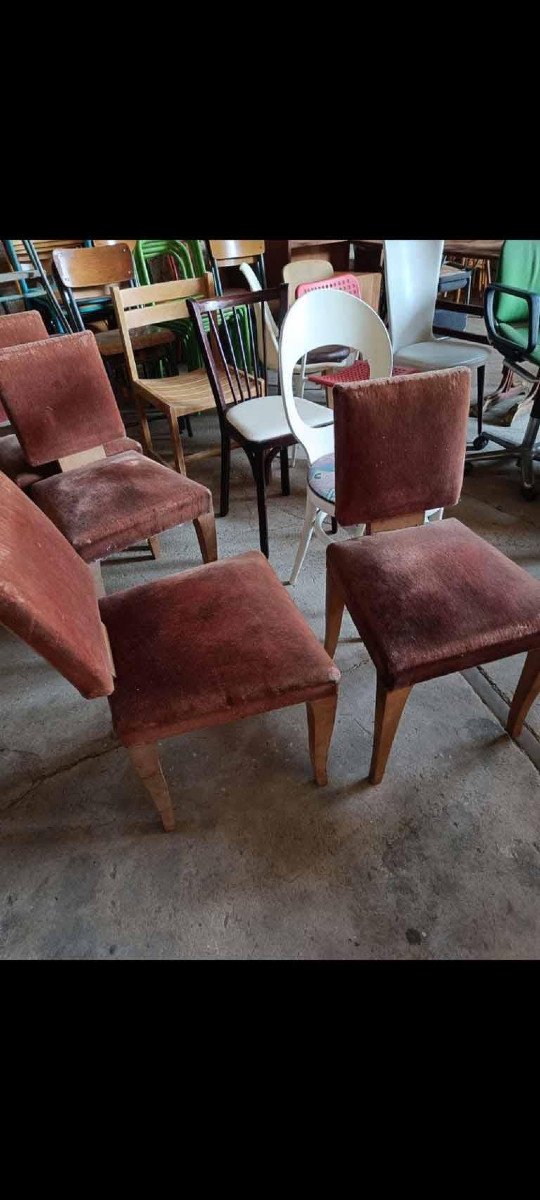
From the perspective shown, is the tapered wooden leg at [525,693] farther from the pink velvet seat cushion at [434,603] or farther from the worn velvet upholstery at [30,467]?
the worn velvet upholstery at [30,467]

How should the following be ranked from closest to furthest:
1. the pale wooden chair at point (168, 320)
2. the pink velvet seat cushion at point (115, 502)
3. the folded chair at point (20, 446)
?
the pink velvet seat cushion at point (115, 502) → the folded chair at point (20, 446) → the pale wooden chair at point (168, 320)

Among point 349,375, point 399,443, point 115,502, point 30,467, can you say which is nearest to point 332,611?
point 399,443

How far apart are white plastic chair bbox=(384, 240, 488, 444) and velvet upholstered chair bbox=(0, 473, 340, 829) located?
2.06 m

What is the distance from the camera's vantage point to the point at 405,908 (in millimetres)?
1301

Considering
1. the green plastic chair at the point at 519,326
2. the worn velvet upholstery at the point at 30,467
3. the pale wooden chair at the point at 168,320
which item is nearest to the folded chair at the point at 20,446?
the worn velvet upholstery at the point at 30,467

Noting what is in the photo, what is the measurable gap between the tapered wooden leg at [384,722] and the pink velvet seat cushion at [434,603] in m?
0.05

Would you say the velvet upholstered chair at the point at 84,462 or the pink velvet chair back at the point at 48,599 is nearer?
the pink velvet chair back at the point at 48,599

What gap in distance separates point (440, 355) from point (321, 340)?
1.22 m

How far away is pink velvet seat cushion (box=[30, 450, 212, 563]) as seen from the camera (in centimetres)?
179

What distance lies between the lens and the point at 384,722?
138cm

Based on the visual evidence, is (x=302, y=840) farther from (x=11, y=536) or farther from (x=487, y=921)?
(x=11, y=536)

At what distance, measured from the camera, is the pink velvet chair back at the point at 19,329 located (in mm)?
2174

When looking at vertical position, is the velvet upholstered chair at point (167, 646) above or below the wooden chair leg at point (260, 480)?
above
